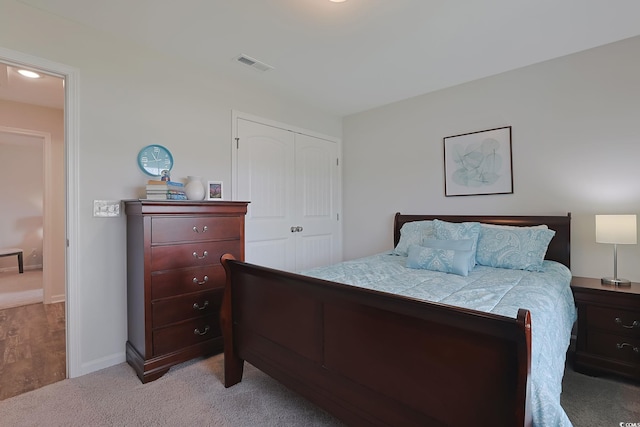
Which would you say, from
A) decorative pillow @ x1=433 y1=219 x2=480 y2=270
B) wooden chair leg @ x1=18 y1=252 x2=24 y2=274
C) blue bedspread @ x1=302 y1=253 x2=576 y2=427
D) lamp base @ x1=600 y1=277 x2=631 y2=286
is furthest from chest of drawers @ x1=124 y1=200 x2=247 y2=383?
wooden chair leg @ x1=18 y1=252 x2=24 y2=274

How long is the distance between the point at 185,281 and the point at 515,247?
2.60 meters

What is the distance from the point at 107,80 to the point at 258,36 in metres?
1.19

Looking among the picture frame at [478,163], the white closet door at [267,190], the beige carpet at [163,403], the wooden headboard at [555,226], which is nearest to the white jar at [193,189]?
the white closet door at [267,190]

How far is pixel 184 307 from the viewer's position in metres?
2.29

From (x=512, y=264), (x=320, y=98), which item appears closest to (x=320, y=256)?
(x=320, y=98)

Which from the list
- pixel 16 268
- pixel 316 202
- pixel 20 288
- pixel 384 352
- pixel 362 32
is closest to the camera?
pixel 384 352

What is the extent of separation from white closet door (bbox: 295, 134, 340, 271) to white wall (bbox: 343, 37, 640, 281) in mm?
656

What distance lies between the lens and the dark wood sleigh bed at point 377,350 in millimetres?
992

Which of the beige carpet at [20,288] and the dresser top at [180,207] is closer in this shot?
the dresser top at [180,207]

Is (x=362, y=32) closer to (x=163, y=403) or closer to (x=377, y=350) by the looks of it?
(x=377, y=350)

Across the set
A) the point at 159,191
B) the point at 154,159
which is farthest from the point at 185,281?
the point at 154,159

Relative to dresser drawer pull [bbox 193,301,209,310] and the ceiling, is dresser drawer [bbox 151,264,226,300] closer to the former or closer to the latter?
dresser drawer pull [bbox 193,301,209,310]

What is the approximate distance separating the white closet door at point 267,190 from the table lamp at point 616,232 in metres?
2.77

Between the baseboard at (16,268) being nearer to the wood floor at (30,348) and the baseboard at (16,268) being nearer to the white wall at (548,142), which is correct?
the wood floor at (30,348)
